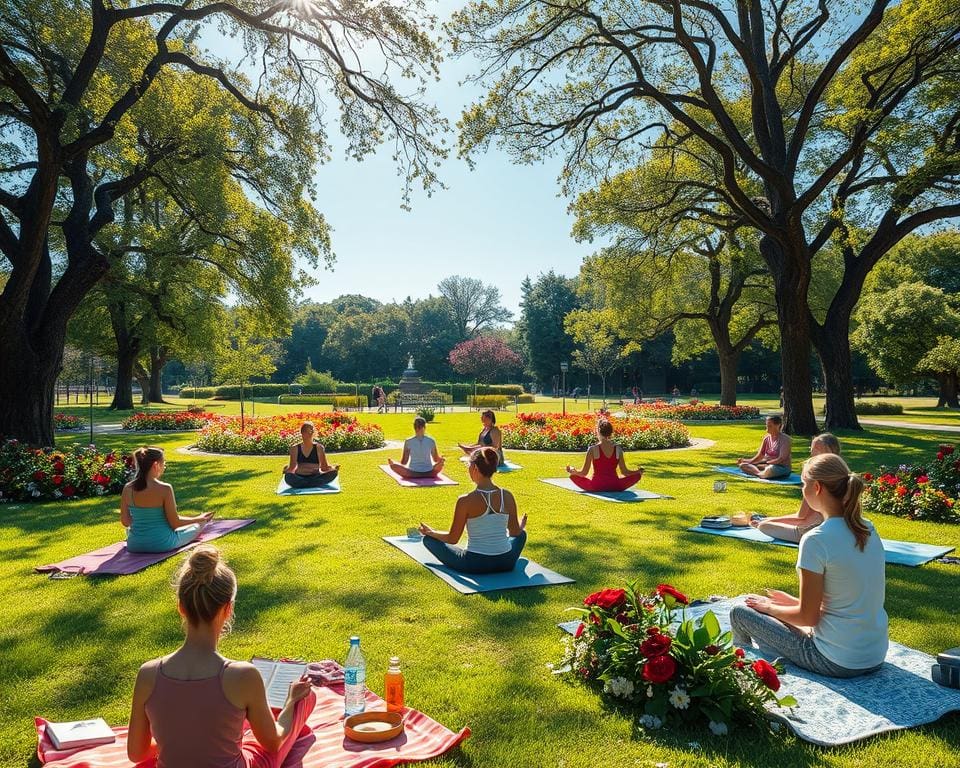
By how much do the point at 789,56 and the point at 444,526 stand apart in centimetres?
1752

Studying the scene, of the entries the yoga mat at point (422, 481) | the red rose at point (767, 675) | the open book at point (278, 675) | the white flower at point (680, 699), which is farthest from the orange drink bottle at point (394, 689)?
the yoga mat at point (422, 481)

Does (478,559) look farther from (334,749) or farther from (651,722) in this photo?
(334,749)

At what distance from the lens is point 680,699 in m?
3.61

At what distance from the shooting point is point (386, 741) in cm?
350

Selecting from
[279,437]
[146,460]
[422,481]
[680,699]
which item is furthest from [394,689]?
[279,437]

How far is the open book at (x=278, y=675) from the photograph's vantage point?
Answer: 3.89 metres

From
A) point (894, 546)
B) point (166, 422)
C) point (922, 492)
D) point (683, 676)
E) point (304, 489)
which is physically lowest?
point (304, 489)

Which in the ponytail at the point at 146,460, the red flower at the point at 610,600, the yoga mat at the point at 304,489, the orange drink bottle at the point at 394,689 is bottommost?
the yoga mat at the point at 304,489

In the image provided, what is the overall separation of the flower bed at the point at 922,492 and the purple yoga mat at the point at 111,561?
9.43 metres

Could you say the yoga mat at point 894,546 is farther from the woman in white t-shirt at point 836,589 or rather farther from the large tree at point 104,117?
the large tree at point 104,117

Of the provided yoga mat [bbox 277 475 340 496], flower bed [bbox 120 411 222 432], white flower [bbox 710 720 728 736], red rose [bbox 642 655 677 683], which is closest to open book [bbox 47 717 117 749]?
red rose [bbox 642 655 677 683]

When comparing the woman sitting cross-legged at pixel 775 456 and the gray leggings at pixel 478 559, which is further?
the woman sitting cross-legged at pixel 775 456

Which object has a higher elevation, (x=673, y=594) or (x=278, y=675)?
(x=673, y=594)

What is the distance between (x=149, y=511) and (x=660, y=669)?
5.90 meters
